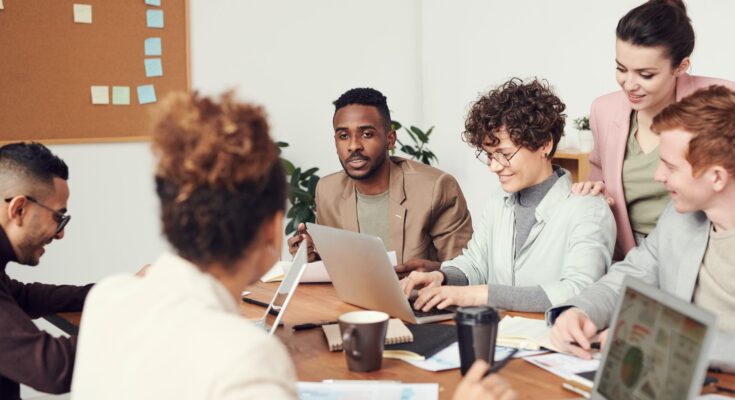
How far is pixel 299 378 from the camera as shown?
1.45 metres

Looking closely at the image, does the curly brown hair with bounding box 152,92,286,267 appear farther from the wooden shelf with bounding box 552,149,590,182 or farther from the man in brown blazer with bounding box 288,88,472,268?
the wooden shelf with bounding box 552,149,590,182

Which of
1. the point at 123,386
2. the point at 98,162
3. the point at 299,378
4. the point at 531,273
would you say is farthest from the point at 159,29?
the point at 123,386

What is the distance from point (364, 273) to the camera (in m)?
1.85

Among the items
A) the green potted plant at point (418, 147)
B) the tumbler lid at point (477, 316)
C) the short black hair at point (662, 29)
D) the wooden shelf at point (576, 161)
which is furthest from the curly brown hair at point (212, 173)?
the green potted plant at point (418, 147)

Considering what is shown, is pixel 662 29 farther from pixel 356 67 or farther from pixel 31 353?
pixel 356 67

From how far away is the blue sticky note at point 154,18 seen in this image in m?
3.91

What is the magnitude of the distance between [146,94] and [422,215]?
75.3 inches

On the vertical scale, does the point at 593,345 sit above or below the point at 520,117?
below

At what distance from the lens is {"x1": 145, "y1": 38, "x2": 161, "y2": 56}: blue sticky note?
12.9 ft

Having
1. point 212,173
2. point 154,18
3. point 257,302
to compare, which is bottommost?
point 257,302

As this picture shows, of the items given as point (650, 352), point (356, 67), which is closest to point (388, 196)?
point (650, 352)

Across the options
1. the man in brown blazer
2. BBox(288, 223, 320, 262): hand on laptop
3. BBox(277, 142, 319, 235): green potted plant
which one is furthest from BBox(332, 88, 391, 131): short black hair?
BBox(277, 142, 319, 235): green potted plant

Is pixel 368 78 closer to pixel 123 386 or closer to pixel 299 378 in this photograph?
pixel 299 378

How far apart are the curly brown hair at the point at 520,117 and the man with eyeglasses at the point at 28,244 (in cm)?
110
